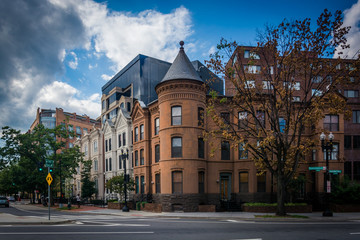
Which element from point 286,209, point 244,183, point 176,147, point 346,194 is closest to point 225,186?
point 244,183

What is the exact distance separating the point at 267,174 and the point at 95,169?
3277 centimetres

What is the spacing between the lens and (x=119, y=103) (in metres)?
52.9

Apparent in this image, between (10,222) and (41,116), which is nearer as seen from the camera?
(10,222)

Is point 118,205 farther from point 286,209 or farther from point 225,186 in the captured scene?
point 286,209

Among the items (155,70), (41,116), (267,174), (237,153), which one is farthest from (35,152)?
(41,116)

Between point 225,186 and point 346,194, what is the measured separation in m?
11.1

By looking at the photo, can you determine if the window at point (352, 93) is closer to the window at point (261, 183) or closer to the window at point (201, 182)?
the window at point (261, 183)

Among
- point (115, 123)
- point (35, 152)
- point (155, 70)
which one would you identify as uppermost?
point (155, 70)

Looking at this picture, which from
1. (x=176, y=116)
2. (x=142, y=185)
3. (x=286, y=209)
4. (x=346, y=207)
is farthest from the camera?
(x=142, y=185)

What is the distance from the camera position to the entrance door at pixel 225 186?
3259 cm

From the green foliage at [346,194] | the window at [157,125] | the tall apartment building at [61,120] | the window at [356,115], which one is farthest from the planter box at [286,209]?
the tall apartment building at [61,120]

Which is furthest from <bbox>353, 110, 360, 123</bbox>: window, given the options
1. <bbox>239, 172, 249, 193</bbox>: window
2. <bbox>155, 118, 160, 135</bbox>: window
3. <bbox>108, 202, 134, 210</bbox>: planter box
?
<bbox>108, 202, 134, 210</bbox>: planter box

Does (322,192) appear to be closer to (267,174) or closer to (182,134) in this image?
(267,174)

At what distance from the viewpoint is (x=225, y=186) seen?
3281 cm
